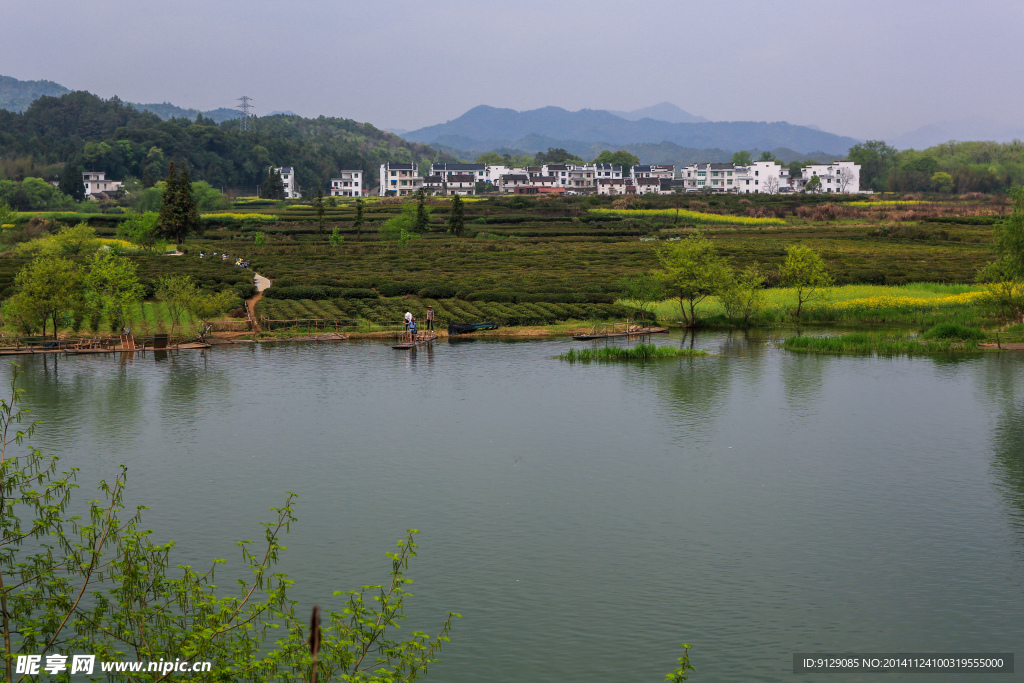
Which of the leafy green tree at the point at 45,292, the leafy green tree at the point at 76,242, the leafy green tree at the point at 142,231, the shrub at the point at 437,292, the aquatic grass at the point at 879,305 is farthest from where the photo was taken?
the leafy green tree at the point at 142,231

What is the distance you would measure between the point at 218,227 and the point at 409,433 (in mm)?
114335

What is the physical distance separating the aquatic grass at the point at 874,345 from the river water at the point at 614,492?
3.57 m

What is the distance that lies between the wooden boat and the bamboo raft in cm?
977

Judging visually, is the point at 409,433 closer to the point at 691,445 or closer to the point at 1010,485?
the point at 691,445

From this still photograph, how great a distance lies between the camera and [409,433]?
3572 cm

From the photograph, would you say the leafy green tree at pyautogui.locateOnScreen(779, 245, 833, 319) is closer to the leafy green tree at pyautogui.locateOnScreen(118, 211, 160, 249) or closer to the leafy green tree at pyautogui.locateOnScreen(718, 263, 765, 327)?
the leafy green tree at pyautogui.locateOnScreen(718, 263, 765, 327)

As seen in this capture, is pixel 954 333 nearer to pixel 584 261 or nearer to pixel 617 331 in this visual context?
pixel 617 331

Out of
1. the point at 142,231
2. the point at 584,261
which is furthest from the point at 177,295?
the point at 142,231

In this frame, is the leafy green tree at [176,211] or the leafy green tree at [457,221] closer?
the leafy green tree at [176,211]

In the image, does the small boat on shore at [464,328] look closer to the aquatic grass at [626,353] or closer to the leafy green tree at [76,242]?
the aquatic grass at [626,353]

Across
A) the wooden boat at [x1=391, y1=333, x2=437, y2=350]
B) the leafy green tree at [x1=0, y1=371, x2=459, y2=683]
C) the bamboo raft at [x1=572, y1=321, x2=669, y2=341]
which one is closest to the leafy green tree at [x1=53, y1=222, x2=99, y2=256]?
the wooden boat at [x1=391, y1=333, x2=437, y2=350]

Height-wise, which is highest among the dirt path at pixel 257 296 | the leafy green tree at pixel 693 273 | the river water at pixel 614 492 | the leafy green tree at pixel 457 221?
the leafy green tree at pixel 457 221

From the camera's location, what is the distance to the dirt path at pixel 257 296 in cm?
6580

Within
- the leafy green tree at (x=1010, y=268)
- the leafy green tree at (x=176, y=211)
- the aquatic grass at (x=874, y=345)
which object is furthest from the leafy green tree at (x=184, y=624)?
the leafy green tree at (x=176, y=211)
